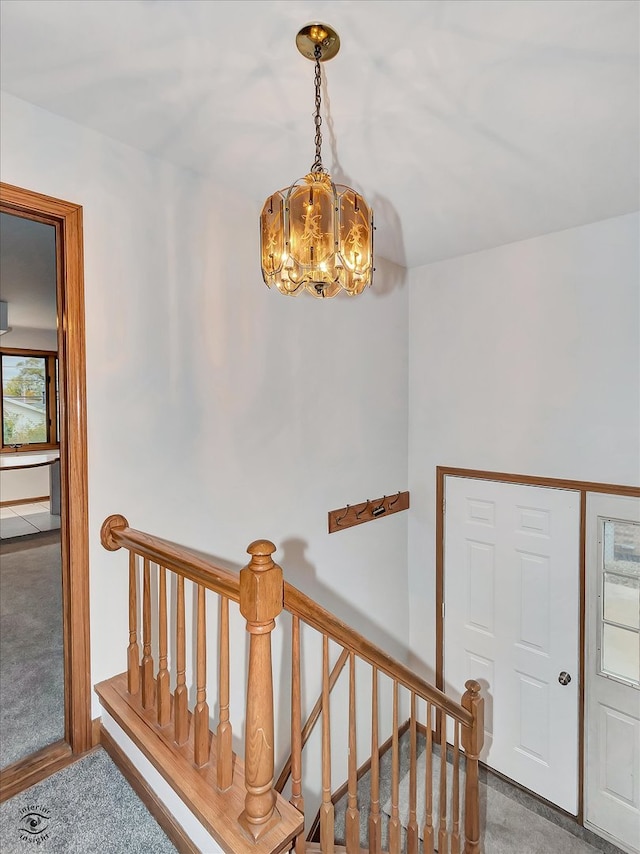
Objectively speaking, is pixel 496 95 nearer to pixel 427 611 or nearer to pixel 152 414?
pixel 152 414

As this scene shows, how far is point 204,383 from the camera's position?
82.9 inches

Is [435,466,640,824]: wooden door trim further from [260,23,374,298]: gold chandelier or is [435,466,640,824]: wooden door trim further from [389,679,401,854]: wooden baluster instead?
[260,23,374,298]: gold chandelier

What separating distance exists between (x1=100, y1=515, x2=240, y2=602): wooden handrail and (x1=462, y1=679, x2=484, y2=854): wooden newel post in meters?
1.62

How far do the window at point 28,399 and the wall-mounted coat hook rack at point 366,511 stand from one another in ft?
14.9

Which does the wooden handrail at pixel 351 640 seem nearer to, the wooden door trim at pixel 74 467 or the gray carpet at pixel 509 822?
the wooden door trim at pixel 74 467

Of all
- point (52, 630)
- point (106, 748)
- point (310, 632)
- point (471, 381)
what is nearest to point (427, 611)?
point (310, 632)

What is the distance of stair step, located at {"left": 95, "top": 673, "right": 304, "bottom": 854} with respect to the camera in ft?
3.62

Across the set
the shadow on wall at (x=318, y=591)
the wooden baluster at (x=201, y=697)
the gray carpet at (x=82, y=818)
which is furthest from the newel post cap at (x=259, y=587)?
the shadow on wall at (x=318, y=591)

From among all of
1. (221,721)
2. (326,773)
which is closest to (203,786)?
(221,721)

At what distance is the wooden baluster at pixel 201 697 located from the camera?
131cm

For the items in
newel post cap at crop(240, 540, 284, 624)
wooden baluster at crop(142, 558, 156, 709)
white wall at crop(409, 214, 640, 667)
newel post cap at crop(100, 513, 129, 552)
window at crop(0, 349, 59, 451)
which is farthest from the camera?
window at crop(0, 349, 59, 451)

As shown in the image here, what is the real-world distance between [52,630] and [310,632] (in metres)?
1.68

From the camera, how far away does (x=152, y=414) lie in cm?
191

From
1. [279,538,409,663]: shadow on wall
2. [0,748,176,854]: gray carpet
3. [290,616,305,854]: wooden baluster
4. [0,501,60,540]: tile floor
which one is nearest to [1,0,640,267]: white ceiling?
[290,616,305,854]: wooden baluster
